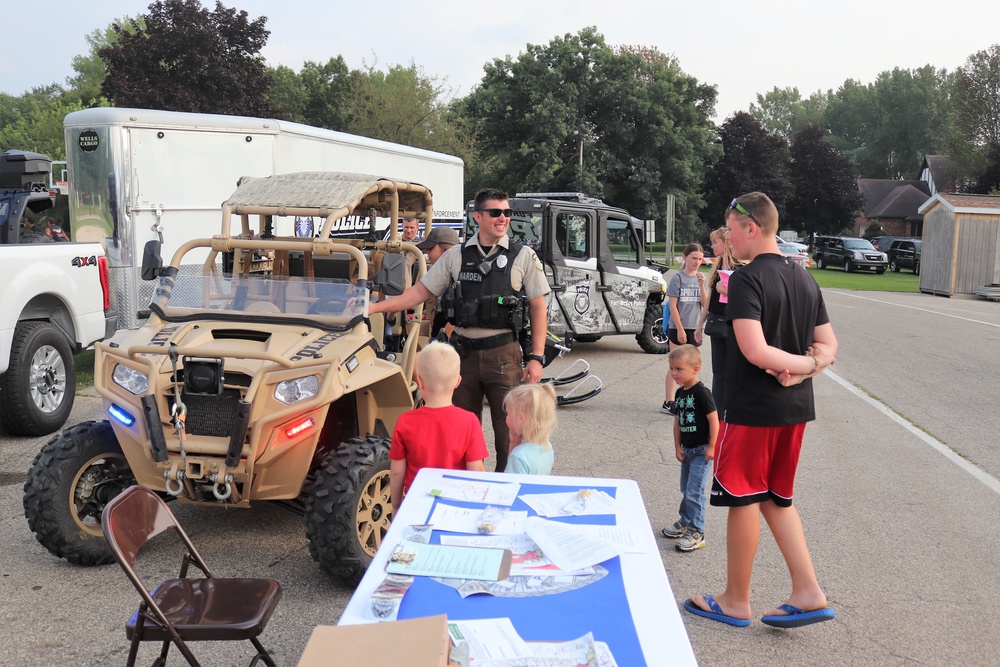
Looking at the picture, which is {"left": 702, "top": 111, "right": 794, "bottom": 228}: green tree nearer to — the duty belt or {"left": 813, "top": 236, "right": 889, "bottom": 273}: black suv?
{"left": 813, "top": 236, "right": 889, "bottom": 273}: black suv

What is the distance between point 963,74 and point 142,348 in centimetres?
6718

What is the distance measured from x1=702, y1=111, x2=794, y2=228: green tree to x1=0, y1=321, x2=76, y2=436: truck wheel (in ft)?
181

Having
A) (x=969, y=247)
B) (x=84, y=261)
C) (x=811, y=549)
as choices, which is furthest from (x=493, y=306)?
(x=969, y=247)

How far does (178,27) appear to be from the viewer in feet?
122

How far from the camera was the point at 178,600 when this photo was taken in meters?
3.43

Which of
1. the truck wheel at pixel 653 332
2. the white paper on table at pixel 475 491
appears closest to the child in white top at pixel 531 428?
the white paper on table at pixel 475 491

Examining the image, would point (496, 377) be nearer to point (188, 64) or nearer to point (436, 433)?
point (436, 433)

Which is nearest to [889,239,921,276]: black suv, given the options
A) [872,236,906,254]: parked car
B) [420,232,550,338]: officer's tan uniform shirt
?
[872,236,906,254]: parked car

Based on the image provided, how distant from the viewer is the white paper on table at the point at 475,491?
3.30 metres

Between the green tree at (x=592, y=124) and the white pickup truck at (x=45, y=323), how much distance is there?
1569 inches

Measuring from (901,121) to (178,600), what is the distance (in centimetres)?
11611

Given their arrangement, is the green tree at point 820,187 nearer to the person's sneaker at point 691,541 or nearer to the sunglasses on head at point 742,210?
the person's sneaker at point 691,541

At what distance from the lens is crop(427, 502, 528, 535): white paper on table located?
3.05 metres

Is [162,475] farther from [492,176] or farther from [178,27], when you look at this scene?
[492,176]
